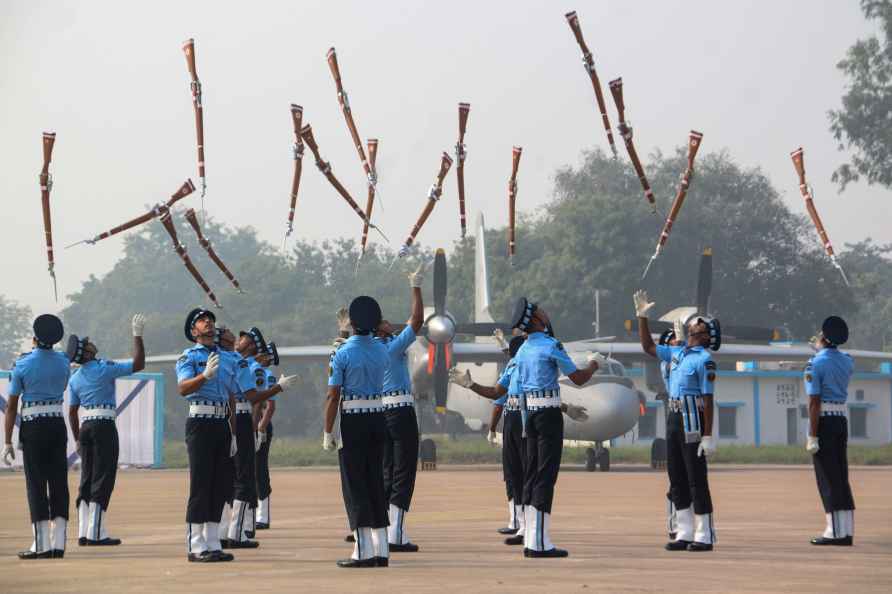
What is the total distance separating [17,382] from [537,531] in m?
4.99

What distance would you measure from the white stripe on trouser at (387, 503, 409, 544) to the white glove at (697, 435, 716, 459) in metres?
2.91

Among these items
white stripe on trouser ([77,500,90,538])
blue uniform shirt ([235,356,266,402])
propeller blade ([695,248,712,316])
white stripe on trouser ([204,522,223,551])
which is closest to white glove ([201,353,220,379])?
white stripe on trouser ([204,522,223,551])

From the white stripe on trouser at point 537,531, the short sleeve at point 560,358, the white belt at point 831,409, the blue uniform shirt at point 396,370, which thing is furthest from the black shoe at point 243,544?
the white belt at point 831,409

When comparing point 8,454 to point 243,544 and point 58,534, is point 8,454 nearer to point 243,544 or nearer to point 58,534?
point 58,534

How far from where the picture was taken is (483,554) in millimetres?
13422

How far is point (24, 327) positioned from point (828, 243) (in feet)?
550

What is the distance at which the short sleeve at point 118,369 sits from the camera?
47.5 ft

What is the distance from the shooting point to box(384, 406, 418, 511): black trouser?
558 inches

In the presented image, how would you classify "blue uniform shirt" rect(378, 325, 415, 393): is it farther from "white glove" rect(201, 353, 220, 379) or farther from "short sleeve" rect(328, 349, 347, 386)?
"white glove" rect(201, 353, 220, 379)

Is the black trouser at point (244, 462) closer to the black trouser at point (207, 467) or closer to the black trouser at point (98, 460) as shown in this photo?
the black trouser at point (98, 460)

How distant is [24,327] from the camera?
176875 millimetres

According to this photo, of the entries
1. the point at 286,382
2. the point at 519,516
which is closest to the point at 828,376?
the point at 519,516

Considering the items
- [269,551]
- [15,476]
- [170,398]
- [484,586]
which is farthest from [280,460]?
[170,398]

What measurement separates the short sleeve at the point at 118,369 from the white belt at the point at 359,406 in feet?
10.1
